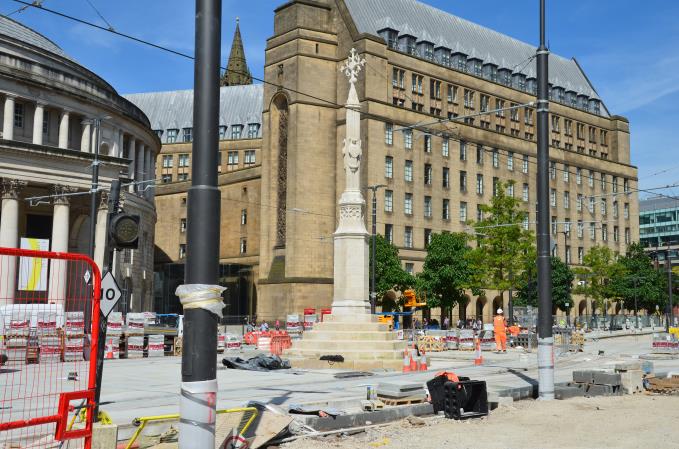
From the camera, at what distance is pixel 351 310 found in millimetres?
26266

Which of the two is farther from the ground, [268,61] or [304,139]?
[268,61]

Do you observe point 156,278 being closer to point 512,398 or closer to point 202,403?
point 512,398

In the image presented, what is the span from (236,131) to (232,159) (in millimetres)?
5829

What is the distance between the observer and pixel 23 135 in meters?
56.0

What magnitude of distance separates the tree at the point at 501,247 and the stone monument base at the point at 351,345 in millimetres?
30283

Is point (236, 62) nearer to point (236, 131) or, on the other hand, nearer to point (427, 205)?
point (236, 131)

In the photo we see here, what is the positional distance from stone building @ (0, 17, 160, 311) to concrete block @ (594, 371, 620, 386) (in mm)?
32939

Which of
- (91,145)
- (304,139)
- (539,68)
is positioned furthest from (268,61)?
(539,68)

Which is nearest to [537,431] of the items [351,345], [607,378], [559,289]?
[607,378]

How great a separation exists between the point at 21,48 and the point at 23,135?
6354 millimetres

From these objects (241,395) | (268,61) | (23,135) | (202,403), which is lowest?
(241,395)

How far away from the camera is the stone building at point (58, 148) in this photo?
49.2 meters

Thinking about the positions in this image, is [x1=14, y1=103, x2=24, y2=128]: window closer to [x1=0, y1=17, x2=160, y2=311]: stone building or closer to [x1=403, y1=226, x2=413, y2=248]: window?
[x1=0, y1=17, x2=160, y2=311]: stone building

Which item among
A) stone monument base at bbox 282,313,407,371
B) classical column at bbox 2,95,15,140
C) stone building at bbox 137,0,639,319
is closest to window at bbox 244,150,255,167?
stone building at bbox 137,0,639,319
